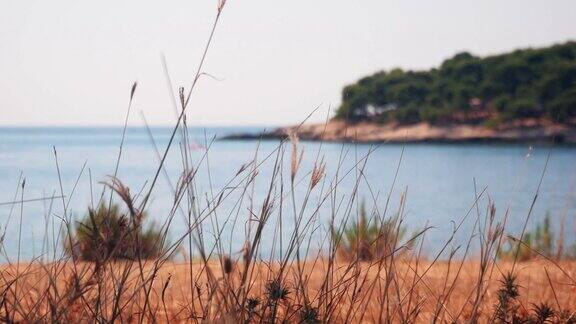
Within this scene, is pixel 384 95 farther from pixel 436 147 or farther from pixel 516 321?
pixel 516 321

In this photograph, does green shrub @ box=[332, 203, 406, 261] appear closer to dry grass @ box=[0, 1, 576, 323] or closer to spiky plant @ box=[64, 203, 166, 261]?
dry grass @ box=[0, 1, 576, 323]

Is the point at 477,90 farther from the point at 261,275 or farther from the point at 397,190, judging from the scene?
the point at 261,275

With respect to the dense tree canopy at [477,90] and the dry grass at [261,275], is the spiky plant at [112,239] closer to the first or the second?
the dry grass at [261,275]

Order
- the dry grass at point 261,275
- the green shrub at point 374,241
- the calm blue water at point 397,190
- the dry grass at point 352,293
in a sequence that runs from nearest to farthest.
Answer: the dry grass at point 261,275
the green shrub at point 374,241
the dry grass at point 352,293
the calm blue water at point 397,190

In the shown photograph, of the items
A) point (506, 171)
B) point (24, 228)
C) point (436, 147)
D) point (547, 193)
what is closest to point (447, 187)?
point (547, 193)

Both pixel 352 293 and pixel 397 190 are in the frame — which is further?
pixel 397 190

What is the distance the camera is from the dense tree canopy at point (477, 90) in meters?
40.2

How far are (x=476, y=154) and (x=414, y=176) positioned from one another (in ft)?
40.7

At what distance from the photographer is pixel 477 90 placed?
44.0 m

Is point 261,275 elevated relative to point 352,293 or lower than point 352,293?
elevated

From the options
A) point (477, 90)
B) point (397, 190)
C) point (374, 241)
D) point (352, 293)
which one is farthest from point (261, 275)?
point (477, 90)

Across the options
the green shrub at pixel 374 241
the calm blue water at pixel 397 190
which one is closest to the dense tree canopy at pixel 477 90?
the calm blue water at pixel 397 190

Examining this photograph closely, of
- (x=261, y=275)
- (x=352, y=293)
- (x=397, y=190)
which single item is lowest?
(x=397, y=190)

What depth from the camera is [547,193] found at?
826 inches
